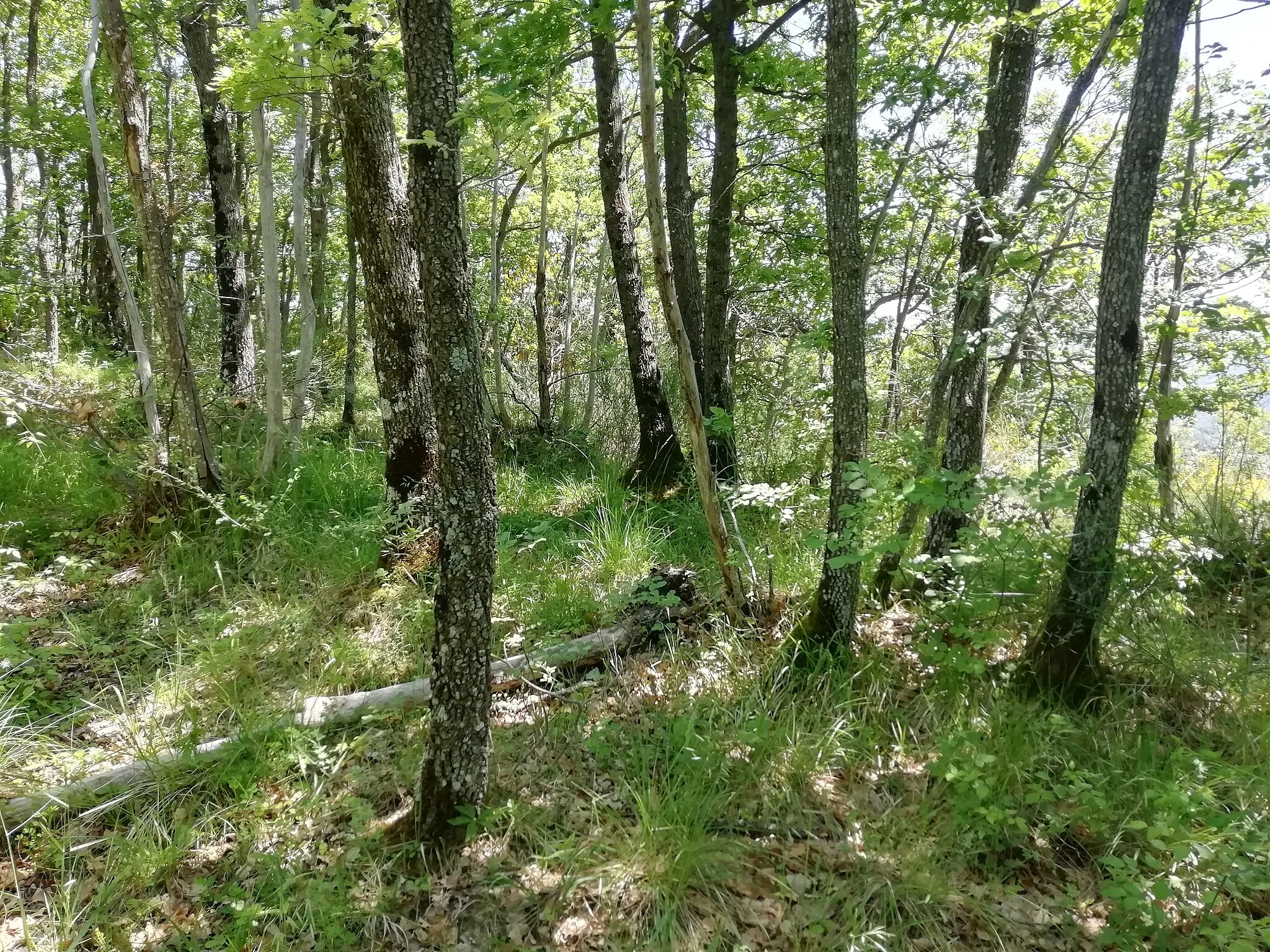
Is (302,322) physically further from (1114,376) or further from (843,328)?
(1114,376)

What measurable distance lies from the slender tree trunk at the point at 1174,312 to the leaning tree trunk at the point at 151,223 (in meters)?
6.15

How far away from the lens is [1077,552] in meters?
3.31

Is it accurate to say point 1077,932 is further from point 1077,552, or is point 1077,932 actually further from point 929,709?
point 1077,552

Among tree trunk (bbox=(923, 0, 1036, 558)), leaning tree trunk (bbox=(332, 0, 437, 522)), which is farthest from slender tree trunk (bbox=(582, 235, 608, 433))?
tree trunk (bbox=(923, 0, 1036, 558))

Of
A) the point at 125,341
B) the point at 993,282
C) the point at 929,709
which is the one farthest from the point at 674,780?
the point at 125,341

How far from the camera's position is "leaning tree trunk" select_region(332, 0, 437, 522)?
4102mm

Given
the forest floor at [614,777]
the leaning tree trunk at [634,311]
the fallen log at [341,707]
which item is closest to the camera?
the forest floor at [614,777]

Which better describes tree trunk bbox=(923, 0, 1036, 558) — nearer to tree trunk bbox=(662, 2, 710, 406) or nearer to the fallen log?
the fallen log

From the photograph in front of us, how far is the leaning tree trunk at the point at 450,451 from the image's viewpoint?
208 centimetres

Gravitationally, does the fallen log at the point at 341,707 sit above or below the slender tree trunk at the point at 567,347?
below

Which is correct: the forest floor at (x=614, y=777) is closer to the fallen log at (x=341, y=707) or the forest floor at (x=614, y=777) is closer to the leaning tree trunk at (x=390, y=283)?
the fallen log at (x=341, y=707)

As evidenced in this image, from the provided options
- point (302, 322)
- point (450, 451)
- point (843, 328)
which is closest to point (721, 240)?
point (843, 328)

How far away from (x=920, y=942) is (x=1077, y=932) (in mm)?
618

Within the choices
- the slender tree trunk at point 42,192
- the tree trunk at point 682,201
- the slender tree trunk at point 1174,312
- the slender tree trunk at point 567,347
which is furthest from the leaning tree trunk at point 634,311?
the slender tree trunk at point 42,192
